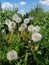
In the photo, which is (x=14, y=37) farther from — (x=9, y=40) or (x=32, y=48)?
(x=32, y=48)

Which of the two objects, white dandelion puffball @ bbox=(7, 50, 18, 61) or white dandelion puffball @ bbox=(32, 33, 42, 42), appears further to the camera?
white dandelion puffball @ bbox=(32, 33, 42, 42)

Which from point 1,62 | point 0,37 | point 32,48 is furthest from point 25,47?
point 0,37

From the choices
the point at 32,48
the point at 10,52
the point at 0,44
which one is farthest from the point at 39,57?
the point at 0,44

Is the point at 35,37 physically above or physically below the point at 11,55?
above

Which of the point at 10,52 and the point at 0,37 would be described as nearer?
the point at 10,52

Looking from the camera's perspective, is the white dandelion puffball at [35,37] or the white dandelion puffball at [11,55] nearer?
the white dandelion puffball at [11,55]

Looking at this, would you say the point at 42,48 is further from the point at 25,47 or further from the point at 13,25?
the point at 13,25

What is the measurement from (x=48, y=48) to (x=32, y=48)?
1.26ft

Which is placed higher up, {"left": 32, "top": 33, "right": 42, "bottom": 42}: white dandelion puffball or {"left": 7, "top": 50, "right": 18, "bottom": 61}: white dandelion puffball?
{"left": 32, "top": 33, "right": 42, "bottom": 42}: white dandelion puffball

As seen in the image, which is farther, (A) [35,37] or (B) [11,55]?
(A) [35,37]

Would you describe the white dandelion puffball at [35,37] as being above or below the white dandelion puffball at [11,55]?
above

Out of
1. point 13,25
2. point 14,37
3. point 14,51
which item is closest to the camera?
point 14,51

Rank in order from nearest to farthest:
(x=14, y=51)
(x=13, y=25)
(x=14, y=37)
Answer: (x=14, y=51) → (x=14, y=37) → (x=13, y=25)

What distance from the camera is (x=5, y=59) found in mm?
4676
